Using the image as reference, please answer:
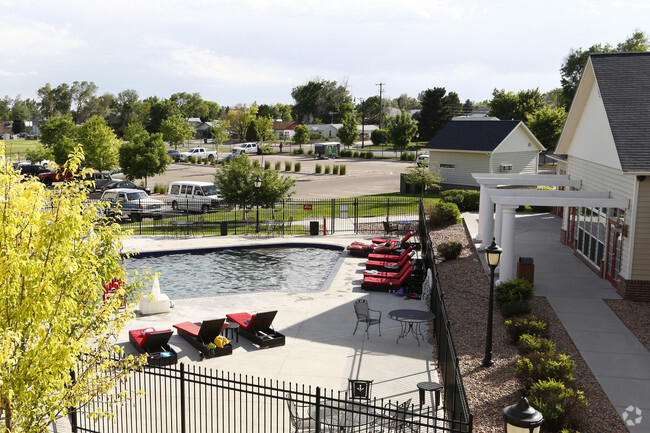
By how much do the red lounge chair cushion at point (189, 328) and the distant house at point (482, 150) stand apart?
3364 centimetres

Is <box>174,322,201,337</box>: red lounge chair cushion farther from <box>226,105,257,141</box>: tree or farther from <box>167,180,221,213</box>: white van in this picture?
<box>226,105,257,141</box>: tree

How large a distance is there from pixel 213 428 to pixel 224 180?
2298 cm

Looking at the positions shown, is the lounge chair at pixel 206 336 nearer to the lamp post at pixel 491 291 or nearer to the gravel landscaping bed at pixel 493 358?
the gravel landscaping bed at pixel 493 358

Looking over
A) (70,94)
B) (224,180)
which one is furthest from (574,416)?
(70,94)

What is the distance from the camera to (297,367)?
1418cm

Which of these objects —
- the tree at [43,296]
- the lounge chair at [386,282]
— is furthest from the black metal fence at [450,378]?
the tree at [43,296]

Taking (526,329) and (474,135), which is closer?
(526,329)

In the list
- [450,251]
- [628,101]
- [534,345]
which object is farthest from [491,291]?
[450,251]

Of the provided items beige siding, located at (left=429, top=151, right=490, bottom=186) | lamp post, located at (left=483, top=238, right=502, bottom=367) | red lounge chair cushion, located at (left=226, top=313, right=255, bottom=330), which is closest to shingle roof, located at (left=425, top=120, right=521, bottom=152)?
beige siding, located at (left=429, top=151, right=490, bottom=186)

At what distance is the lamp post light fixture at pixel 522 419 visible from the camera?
6.76 metres

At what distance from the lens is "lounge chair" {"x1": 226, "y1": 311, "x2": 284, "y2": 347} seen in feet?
51.1

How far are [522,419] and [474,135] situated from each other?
42771 mm

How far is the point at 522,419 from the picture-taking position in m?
6.79

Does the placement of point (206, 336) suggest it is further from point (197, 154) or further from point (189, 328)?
point (197, 154)
